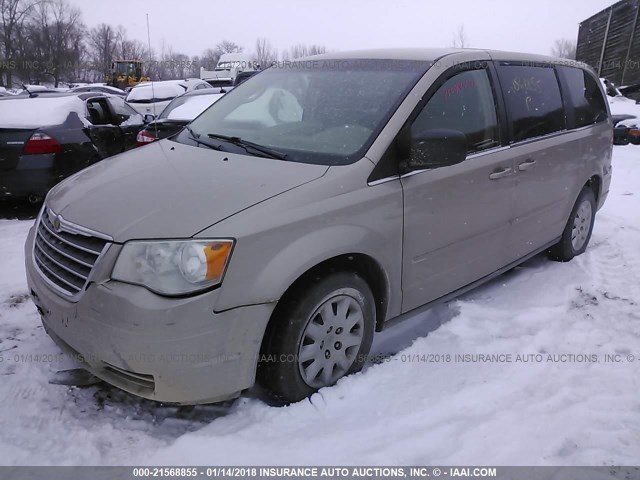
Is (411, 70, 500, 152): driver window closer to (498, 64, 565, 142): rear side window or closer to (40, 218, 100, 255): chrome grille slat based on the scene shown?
(498, 64, 565, 142): rear side window

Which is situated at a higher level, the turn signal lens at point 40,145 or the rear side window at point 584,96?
the rear side window at point 584,96

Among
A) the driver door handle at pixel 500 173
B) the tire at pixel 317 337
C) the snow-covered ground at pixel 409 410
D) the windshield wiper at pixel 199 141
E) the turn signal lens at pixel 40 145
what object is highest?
the windshield wiper at pixel 199 141

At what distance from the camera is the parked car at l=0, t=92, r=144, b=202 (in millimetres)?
5562

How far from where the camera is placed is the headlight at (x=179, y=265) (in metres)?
2.06

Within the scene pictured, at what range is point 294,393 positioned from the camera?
244 cm

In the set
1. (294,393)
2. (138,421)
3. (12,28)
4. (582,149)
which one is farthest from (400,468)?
(12,28)

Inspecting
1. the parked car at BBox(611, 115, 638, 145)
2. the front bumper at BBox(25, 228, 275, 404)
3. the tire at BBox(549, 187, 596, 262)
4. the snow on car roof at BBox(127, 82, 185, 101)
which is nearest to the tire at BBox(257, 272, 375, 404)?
the front bumper at BBox(25, 228, 275, 404)

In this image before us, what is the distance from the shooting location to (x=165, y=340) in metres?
2.04

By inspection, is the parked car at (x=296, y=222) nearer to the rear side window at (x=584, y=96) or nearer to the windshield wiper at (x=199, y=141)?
the windshield wiper at (x=199, y=141)

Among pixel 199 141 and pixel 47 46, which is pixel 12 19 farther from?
pixel 199 141

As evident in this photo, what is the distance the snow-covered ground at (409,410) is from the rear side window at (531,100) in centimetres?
131

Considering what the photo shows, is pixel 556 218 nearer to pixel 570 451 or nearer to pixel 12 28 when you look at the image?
pixel 570 451

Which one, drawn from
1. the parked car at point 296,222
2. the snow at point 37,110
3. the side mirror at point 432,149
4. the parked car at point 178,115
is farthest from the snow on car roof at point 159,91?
the side mirror at point 432,149

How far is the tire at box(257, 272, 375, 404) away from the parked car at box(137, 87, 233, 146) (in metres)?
4.15
